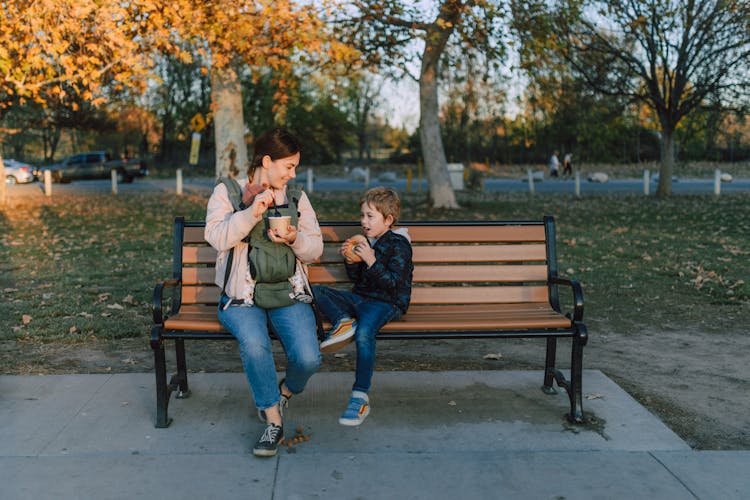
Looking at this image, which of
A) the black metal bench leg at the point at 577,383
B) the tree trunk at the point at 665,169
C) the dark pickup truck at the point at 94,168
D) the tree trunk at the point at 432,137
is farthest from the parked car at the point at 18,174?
the black metal bench leg at the point at 577,383

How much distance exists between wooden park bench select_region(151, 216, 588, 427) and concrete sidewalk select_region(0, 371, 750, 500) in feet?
0.90

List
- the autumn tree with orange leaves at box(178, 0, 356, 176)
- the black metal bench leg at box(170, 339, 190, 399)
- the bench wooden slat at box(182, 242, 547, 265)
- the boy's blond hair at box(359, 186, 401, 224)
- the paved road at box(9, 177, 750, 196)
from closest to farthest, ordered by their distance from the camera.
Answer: the boy's blond hair at box(359, 186, 401, 224) → the black metal bench leg at box(170, 339, 190, 399) → the bench wooden slat at box(182, 242, 547, 265) → the autumn tree with orange leaves at box(178, 0, 356, 176) → the paved road at box(9, 177, 750, 196)

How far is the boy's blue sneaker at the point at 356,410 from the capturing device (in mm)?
4020

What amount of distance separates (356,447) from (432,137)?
14.5 meters

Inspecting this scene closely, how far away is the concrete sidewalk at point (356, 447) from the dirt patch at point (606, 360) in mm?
345

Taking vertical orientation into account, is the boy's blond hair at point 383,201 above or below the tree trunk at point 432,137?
below

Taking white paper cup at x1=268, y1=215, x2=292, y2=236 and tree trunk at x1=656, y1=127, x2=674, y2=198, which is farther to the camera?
tree trunk at x1=656, y1=127, x2=674, y2=198

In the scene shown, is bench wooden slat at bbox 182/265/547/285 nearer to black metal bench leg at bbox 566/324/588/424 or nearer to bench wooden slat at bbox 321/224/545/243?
bench wooden slat at bbox 321/224/545/243

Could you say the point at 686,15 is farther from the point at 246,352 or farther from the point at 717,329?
the point at 246,352

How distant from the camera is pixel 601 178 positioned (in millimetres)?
35531

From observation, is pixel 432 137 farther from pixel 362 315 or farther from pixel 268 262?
pixel 268 262

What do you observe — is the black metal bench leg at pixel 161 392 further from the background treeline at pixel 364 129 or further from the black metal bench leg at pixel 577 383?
the background treeline at pixel 364 129

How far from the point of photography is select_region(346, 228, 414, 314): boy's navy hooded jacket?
430 cm

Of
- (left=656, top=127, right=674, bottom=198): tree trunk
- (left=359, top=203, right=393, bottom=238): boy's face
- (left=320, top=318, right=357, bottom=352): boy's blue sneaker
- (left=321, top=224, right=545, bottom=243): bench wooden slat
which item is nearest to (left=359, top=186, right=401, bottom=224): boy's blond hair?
(left=359, top=203, right=393, bottom=238): boy's face
